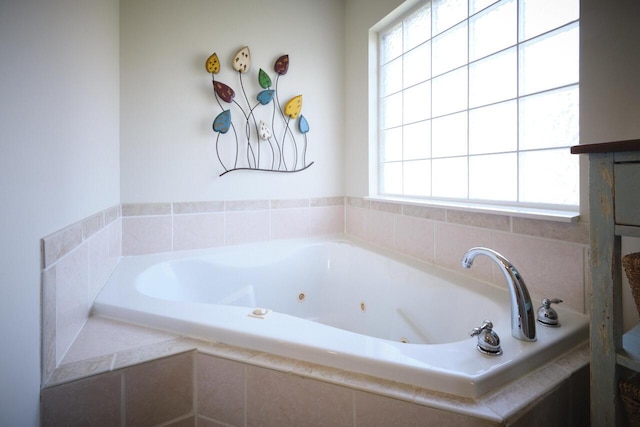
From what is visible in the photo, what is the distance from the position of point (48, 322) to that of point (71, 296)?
163 millimetres

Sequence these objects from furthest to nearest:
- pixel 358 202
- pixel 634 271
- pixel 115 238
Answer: pixel 358 202 < pixel 115 238 < pixel 634 271

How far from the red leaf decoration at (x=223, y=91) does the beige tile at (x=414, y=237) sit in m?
1.25

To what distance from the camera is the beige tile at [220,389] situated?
0.77 m

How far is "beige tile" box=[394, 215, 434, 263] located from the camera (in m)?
1.50

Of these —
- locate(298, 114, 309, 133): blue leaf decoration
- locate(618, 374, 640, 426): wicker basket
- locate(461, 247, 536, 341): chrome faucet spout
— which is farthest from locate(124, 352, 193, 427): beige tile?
locate(298, 114, 309, 133): blue leaf decoration

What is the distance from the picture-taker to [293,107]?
6.48ft

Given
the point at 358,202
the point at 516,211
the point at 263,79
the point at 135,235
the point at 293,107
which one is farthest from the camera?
the point at 358,202

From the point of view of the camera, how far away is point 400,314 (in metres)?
1.42

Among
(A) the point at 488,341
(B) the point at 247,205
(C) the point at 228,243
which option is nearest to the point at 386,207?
(B) the point at 247,205

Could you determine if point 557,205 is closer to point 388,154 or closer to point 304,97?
point 388,154

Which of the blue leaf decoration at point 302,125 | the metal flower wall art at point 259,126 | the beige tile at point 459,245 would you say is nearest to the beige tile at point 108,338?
the metal flower wall art at point 259,126

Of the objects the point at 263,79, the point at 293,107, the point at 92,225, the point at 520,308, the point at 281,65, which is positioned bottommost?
the point at 520,308

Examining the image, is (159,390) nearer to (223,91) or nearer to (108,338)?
(108,338)

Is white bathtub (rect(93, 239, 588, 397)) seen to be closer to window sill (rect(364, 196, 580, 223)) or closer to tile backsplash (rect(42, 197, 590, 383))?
tile backsplash (rect(42, 197, 590, 383))
